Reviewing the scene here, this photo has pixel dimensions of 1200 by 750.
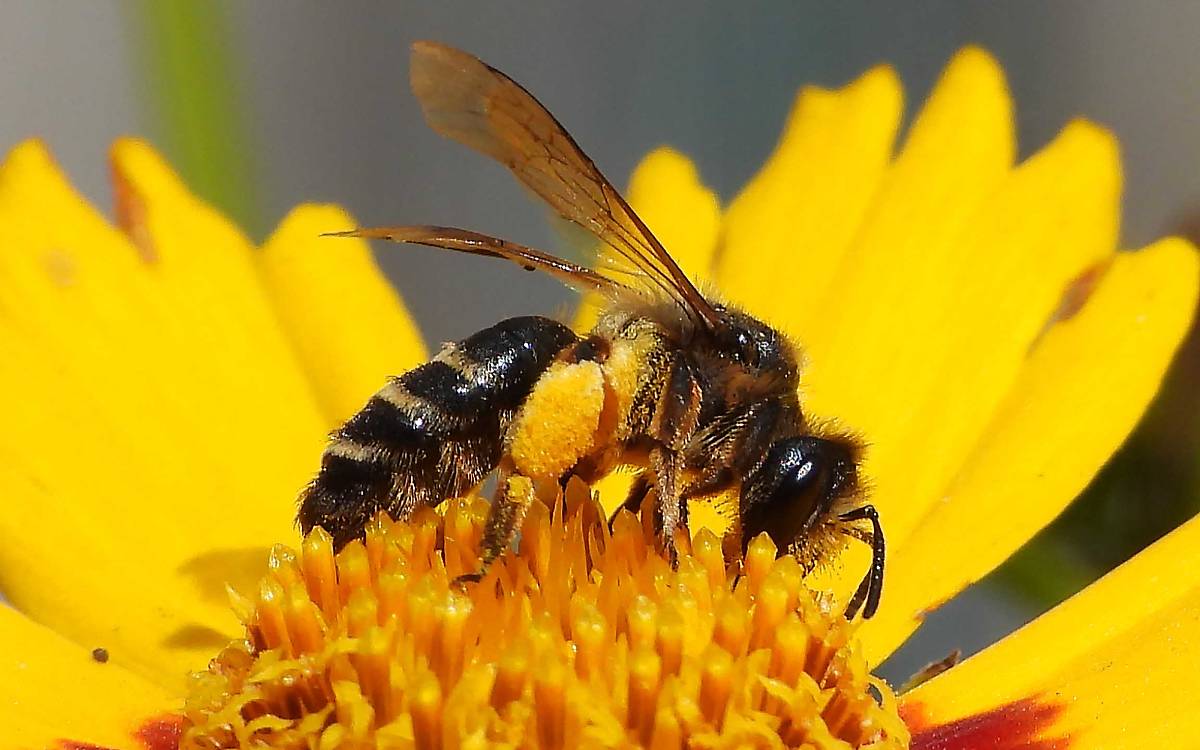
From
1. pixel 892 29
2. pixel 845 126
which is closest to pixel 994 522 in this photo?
pixel 845 126

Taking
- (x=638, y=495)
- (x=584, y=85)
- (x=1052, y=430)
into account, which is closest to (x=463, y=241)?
(x=638, y=495)

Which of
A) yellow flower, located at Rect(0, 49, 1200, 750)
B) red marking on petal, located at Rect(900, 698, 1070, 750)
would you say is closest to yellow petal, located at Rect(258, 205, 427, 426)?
yellow flower, located at Rect(0, 49, 1200, 750)

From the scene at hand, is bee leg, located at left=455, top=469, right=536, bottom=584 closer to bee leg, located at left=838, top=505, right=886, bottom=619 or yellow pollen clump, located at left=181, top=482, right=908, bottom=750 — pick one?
yellow pollen clump, located at left=181, top=482, right=908, bottom=750

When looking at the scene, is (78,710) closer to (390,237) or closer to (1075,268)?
(390,237)

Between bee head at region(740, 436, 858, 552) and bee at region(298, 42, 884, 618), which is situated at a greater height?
bee at region(298, 42, 884, 618)

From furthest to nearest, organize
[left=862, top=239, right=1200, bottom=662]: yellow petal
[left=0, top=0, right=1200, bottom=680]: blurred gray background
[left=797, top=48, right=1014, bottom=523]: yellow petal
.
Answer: [left=0, top=0, right=1200, bottom=680]: blurred gray background < [left=797, top=48, right=1014, bottom=523]: yellow petal < [left=862, top=239, right=1200, bottom=662]: yellow petal

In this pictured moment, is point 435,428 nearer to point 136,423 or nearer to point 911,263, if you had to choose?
point 136,423
